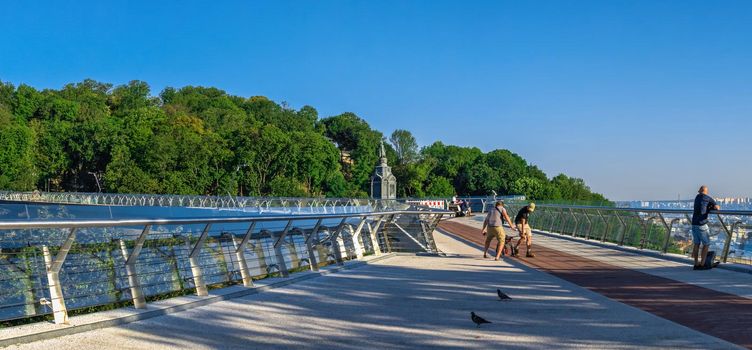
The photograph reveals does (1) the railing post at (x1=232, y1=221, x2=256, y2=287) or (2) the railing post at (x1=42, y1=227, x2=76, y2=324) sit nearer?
(2) the railing post at (x1=42, y1=227, x2=76, y2=324)

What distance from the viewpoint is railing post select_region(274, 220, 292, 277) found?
13.8 meters

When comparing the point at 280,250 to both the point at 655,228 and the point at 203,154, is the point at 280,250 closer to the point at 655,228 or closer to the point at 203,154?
the point at 655,228

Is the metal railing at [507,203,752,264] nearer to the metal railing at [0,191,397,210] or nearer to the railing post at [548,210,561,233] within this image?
the railing post at [548,210,561,233]

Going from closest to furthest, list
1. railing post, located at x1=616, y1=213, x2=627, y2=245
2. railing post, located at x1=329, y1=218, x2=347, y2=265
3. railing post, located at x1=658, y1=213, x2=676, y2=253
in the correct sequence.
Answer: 1. railing post, located at x1=329, y1=218, x2=347, y2=265
2. railing post, located at x1=658, y1=213, x2=676, y2=253
3. railing post, located at x1=616, y1=213, x2=627, y2=245

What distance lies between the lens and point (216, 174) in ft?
317

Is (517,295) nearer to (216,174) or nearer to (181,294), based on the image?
(181,294)

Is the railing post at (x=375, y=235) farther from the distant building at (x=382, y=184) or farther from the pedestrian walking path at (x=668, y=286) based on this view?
the distant building at (x=382, y=184)

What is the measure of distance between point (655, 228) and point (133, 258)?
53.8ft

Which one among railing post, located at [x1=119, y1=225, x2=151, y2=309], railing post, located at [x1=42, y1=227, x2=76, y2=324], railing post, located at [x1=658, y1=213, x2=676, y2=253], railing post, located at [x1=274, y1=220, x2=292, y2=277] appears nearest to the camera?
railing post, located at [x1=42, y1=227, x2=76, y2=324]

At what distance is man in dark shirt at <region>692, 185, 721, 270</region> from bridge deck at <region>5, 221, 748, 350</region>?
13.2 feet

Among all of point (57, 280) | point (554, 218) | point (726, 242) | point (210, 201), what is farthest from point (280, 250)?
point (210, 201)

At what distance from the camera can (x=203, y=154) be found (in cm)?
9319

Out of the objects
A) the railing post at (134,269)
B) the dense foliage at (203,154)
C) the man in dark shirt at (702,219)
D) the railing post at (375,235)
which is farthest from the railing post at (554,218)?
the dense foliage at (203,154)

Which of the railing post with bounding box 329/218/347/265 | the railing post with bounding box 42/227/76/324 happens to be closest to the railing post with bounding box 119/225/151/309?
the railing post with bounding box 42/227/76/324
